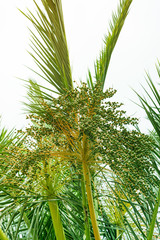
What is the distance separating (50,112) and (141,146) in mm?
635

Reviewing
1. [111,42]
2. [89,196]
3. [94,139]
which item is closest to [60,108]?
[94,139]

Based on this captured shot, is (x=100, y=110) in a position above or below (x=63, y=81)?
below

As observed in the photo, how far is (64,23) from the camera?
79.5 inches

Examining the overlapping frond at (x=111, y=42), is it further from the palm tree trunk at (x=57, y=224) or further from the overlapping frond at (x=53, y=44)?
the palm tree trunk at (x=57, y=224)

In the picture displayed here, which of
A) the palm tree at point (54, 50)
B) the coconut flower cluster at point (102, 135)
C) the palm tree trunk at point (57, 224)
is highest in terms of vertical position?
the palm tree at point (54, 50)

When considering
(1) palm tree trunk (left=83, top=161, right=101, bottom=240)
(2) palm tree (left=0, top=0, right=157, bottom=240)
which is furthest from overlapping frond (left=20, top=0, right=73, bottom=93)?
(1) palm tree trunk (left=83, top=161, right=101, bottom=240)

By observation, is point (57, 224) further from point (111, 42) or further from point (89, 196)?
point (111, 42)

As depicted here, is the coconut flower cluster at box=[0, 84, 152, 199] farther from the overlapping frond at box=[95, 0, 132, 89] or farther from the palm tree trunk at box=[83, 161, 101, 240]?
the overlapping frond at box=[95, 0, 132, 89]

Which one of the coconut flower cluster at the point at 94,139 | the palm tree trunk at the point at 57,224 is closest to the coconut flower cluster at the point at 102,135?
the coconut flower cluster at the point at 94,139

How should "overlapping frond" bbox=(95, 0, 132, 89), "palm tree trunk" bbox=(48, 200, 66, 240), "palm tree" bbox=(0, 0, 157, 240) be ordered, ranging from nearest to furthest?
"palm tree" bbox=(0, 0, 157, 240)
"palm tree trunk" bbox=(48, 200, 66, 240)
"overlapping frond" bbox=(95, 0, 132, 89)

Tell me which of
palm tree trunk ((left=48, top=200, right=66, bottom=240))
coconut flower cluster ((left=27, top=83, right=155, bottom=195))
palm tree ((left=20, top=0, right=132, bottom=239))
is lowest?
palm tree trunk ((left=48, top=200, right=66, bottom=240))

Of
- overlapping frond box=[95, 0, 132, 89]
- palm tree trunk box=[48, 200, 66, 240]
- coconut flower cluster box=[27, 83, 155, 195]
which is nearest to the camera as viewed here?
coconut flower cluster box=[27, 83, 155, 195]

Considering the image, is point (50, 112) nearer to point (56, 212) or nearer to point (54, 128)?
point (54, 128)

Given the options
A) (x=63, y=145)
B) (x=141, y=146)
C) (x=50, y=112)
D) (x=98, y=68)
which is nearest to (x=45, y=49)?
(x=98, y=68)
